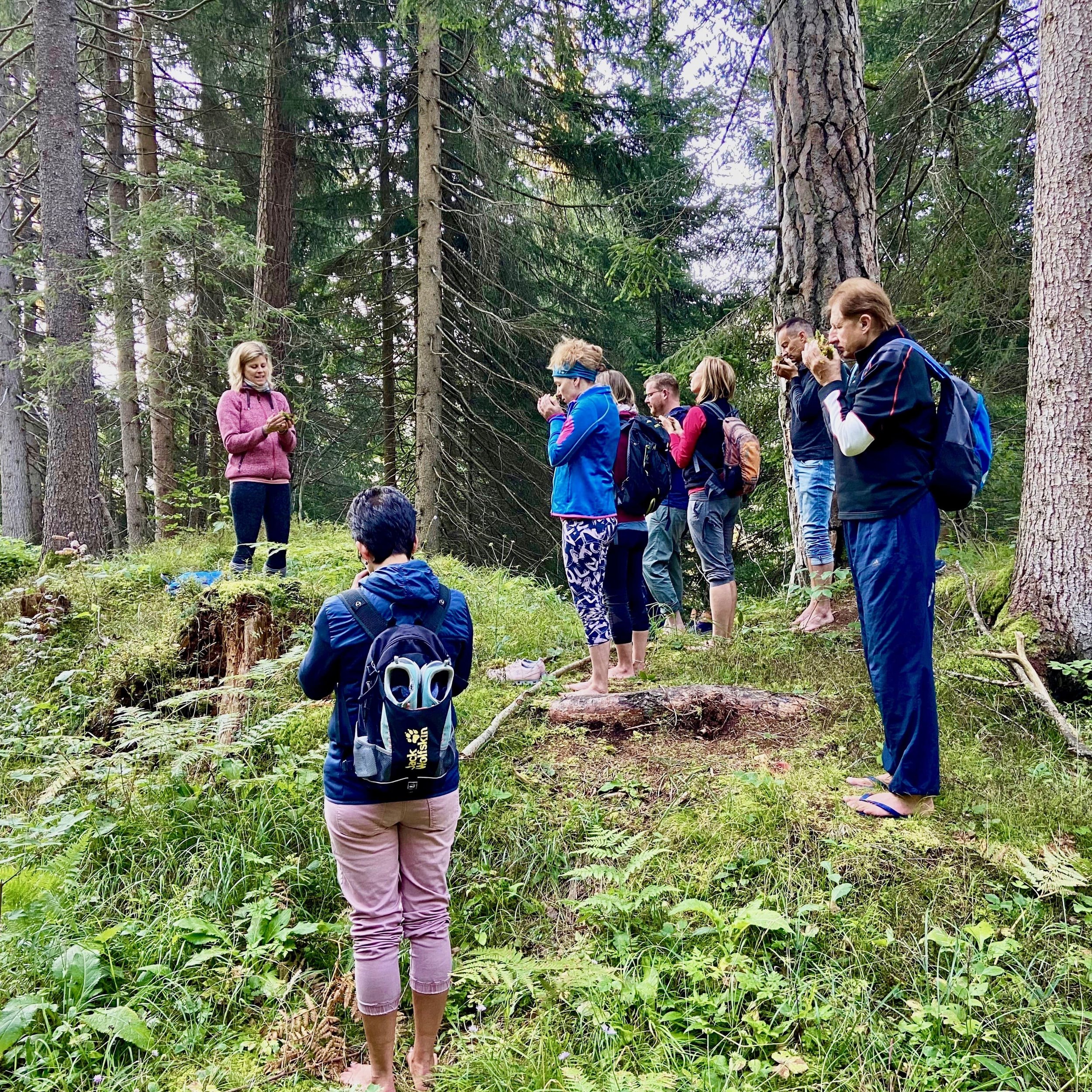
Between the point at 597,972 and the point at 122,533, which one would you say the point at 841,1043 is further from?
the point at 122,533

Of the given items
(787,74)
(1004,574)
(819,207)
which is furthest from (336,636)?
(787,74)

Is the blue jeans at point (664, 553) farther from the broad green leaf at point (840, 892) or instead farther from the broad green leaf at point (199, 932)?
the broad green leaf at point (199, 932)

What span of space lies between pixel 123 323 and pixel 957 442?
10129mm

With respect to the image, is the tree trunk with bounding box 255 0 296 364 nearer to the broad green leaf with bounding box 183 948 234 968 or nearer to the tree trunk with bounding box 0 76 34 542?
the tree trunk with bounding box 0 76 34 542

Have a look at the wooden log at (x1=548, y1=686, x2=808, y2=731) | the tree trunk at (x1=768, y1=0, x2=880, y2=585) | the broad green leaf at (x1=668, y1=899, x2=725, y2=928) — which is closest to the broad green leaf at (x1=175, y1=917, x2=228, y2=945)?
the broad green leaf at (x1=668, y1=899, x2=725, y2=928)

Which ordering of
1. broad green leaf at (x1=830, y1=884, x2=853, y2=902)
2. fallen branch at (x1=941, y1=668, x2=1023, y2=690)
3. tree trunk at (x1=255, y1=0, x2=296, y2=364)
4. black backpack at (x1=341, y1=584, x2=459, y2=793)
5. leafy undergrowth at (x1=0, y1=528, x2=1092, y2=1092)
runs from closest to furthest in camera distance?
black backpack at (x1=341, y1=584, x2=459, y2=793) < leafy undergrowth at (x1=0, y1=528, x2=1092, y2=1092) < broad green leaf at (x1=830, y1=884, x2=853, y2=902) < fallen branch at (x1=941, y1=668, x2=1023, y2=690) < tree trunk at (x1=255, y1=0, x2=296, y2=364)

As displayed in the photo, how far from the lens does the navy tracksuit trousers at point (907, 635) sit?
9.74 feet

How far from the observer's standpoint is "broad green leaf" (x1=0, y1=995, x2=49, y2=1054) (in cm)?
238

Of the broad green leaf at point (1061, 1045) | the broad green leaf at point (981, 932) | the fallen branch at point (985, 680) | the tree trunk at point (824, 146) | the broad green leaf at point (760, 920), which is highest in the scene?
the tree trunk at point (824, 146)

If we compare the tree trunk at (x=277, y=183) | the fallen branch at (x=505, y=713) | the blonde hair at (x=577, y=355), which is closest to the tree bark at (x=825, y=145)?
the blonde hair at (x=577, y=355)

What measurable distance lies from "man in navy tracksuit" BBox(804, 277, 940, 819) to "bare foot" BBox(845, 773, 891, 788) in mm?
167

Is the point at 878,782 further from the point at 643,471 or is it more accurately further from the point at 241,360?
the point at 241,360

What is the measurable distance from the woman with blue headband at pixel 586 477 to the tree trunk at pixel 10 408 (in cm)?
1284

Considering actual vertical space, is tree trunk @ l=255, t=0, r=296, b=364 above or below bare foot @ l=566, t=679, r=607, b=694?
above
